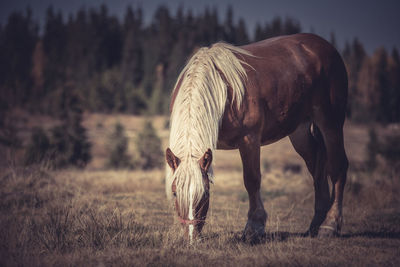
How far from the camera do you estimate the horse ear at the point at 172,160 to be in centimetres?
311

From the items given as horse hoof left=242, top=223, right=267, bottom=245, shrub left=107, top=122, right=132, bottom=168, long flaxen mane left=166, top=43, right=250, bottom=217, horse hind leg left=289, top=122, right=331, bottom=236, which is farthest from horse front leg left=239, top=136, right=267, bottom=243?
shrub left=107, top=122, right=132, bottom=168

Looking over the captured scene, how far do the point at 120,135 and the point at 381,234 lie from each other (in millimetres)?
18983

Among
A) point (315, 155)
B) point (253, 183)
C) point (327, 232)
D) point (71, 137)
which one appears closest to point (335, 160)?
point (315, 155)

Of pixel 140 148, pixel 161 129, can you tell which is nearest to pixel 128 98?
pixel 161 129

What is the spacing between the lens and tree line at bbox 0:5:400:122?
41031mm

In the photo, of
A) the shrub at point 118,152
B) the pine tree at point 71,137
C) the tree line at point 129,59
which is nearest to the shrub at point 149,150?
the shrub at point 118,152

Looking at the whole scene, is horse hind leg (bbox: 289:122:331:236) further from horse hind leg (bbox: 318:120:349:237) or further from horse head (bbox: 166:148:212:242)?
horse head (bbox: 166:148:212:242)

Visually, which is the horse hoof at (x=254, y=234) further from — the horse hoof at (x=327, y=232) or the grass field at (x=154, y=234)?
the horse hoof at (x=327, y=232)

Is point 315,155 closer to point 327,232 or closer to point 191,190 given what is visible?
point 327,232

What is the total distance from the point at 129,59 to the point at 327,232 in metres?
60.2

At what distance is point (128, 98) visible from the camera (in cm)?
4884

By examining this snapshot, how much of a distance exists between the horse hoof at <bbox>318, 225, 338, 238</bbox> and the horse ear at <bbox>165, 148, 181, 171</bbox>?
2.20m

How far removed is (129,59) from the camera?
60.5 metres

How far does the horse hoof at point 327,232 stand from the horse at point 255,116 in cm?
1
